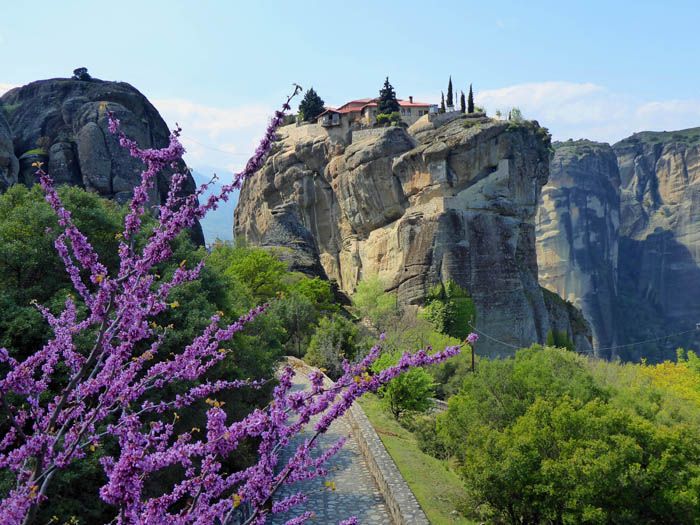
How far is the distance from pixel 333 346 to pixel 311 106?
42.1 m

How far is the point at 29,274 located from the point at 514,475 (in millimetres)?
12244

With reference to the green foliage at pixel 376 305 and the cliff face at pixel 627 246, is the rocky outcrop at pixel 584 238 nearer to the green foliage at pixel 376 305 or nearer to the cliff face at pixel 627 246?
the cliff face at pixel 627 246

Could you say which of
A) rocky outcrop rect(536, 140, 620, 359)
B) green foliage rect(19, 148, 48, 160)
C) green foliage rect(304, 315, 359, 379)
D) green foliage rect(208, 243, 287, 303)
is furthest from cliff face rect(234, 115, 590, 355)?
rocky outcrop rect(536, 140, 620, 359)

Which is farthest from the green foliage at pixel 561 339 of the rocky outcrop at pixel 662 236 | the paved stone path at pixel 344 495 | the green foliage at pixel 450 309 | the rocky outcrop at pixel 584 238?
the rocky outcrop at pixel 662 236

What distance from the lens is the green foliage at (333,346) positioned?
90.2 ft

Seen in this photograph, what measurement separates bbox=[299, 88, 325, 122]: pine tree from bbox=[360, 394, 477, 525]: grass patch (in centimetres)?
4959

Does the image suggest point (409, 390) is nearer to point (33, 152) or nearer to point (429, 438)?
point (429, 438)

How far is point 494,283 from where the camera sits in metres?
50.1

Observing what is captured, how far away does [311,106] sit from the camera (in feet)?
209

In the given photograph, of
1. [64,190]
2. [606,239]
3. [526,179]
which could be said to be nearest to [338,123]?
[526,179]

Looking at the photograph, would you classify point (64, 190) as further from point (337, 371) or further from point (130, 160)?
point (130, 160)

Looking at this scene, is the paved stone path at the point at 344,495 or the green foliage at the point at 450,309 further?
the green foliage at the point at 450,309

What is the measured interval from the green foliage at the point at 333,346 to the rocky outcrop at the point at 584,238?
7822 centimetres

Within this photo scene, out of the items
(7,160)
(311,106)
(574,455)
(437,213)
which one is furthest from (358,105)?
(574,455)
